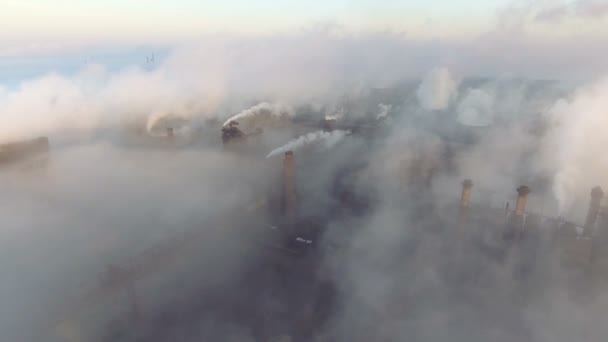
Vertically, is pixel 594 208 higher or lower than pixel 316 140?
lower

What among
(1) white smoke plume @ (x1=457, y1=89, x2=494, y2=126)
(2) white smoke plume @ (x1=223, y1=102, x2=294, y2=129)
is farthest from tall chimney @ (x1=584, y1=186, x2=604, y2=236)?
(2) white smoke plume @ (x1=223, y1=102, x2=294, y2=129)

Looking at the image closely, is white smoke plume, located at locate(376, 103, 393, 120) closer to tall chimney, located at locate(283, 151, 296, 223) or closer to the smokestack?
tall chimney, located at locate(283, 151, 296, 223)

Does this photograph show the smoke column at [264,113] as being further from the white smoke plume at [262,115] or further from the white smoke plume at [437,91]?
the white smoke plume at [437,91]

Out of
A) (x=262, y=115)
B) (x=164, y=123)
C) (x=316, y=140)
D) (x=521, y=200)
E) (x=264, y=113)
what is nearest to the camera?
(x=521, y=200)

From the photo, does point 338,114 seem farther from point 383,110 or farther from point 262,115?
point 262,115

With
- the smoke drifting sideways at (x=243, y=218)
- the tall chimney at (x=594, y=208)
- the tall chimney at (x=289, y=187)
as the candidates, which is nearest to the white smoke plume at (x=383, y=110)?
the smoke drifting sideways at (x=243, y=218)

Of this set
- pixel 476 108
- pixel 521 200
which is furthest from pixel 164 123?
pixel 476 108
